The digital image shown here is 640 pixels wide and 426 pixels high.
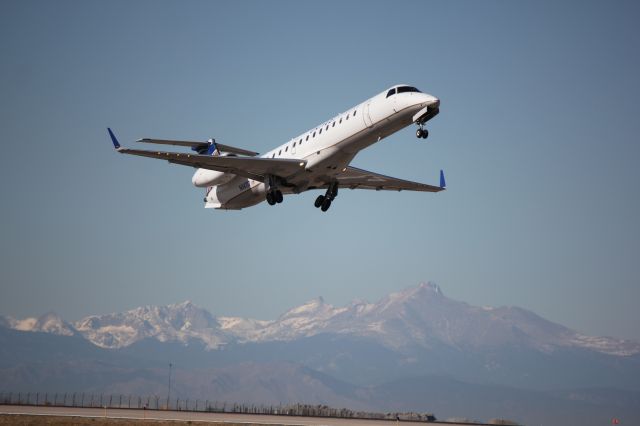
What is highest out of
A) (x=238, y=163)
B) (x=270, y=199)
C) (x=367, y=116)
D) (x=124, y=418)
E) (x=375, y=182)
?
(x=367, y=116)

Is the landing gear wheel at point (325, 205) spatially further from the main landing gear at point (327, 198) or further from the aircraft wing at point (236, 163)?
the aircraft wing at point (236, 163)

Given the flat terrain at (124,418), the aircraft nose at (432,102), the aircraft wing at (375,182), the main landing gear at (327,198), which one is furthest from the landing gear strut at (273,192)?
the flat terrain at (124,418)

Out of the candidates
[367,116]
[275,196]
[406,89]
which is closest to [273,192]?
[275,196]

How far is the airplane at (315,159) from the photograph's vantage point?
41.9m

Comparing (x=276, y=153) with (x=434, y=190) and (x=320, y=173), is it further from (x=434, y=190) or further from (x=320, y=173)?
(x=434, y=190)

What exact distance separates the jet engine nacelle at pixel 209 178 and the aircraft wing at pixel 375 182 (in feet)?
21.7

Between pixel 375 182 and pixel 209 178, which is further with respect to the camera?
pixel 375 182

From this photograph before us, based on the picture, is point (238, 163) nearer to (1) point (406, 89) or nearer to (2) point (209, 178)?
(2) point (209, 178)

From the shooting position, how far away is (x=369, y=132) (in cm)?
4294

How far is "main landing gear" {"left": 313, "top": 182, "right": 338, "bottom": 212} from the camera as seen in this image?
49.1m

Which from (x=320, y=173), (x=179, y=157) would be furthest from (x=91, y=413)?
(x=320, y=173)

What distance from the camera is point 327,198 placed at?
162 ft

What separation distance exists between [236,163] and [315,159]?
4.66 metres

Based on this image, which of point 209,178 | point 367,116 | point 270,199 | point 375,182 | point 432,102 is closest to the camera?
point 432,102
